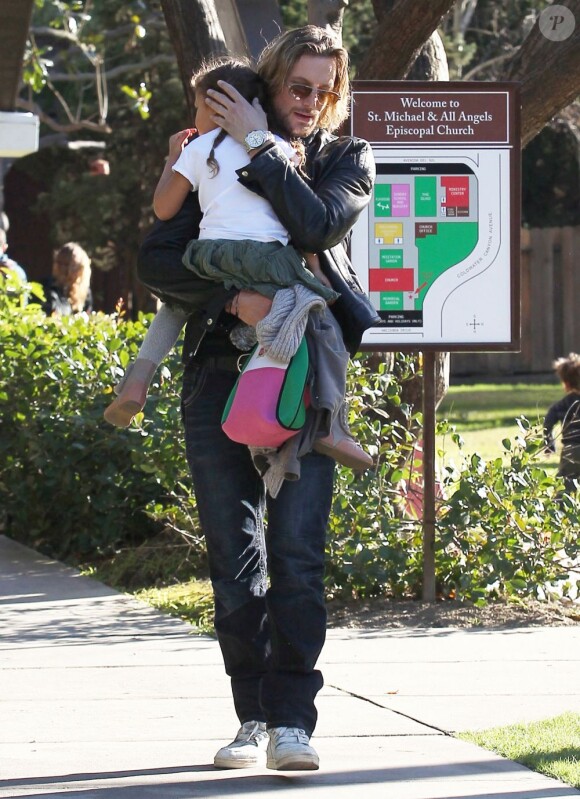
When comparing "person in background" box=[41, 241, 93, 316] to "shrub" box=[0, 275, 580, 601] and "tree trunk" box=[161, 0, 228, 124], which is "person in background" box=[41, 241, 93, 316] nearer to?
"shrub" box=[0, 275, 580, 601]

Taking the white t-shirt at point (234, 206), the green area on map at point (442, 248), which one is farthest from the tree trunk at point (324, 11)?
the white t-shirt at point (234, 206)

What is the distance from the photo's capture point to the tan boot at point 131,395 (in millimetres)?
3900

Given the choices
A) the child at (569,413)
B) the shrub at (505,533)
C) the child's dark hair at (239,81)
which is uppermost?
the child's dark hair at (239,81)

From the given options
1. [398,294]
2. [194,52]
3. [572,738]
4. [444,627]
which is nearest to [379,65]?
[194,52]

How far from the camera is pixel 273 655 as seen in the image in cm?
378

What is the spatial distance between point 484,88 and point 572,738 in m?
3.19

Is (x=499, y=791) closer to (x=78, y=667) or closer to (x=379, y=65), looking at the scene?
(x=78, y=667)

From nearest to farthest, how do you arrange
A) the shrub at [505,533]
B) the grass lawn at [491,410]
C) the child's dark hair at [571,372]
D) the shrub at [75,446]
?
1. the shrub at [505,533]
2. the shrub at [75,446]
3. the child's dark hair at [571,372]
4. the grass lawn at [491,410]

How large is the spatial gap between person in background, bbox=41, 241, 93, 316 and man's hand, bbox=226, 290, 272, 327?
6.52 m

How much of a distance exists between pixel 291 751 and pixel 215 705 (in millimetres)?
998

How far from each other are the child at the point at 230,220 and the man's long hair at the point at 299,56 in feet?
0.17

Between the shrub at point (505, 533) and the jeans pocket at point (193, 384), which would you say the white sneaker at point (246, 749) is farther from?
the shrub at point (505, 533)

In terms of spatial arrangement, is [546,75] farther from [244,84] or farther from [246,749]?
[246,749]

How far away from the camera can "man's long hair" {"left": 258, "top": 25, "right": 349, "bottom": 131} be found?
12.3 ft
